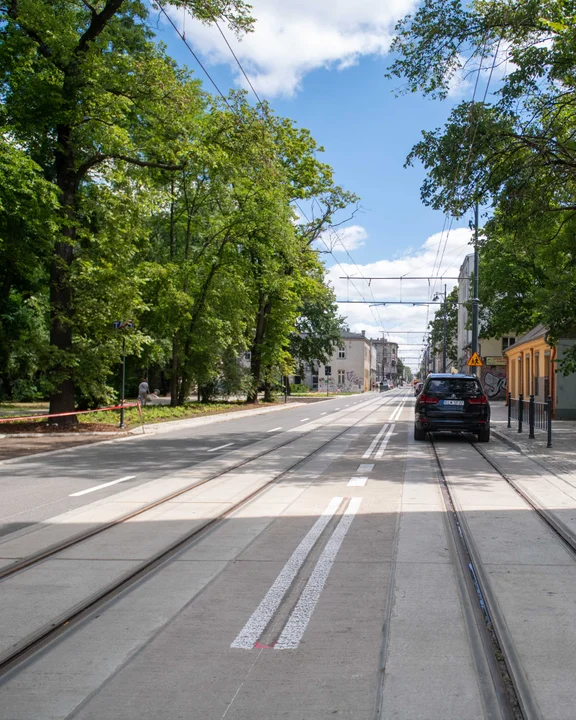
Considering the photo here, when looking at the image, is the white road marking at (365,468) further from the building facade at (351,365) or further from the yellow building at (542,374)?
the building facade at (351,365)

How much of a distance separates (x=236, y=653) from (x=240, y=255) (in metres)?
33.2

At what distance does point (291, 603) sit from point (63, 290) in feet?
56.5

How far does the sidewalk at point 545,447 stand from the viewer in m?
13.5

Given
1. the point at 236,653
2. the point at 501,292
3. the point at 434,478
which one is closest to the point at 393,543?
the point at 236,653

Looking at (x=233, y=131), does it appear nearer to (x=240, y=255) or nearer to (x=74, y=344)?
(x=74, y=344)

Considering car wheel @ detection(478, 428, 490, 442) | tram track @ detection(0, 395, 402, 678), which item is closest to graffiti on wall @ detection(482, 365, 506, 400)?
car wheel @ detection(478, 428, 490, 442)

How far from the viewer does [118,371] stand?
43312 mm

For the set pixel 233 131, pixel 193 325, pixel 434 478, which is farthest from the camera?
pixel 193 325

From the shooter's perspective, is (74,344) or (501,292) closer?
(74,344)

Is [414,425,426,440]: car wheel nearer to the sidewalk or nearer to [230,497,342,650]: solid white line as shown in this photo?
the sidewalk

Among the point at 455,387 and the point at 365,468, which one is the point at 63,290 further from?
the point at 365,468

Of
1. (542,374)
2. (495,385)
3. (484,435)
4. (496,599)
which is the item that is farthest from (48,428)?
(495,385)

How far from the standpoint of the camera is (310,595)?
4961mm

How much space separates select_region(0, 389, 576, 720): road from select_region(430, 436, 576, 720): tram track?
0.05 ft
